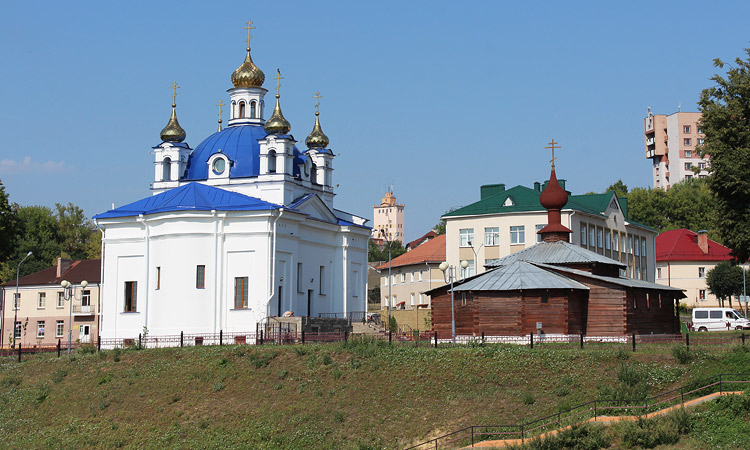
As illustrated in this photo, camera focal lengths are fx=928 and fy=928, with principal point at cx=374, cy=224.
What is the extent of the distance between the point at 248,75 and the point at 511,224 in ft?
65.2

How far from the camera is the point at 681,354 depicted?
29.1 metres

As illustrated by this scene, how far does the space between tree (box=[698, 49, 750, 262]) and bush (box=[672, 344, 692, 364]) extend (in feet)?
30.7

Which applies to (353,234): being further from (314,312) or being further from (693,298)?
(693,298)

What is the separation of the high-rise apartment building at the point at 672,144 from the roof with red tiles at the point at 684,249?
38.2 metres

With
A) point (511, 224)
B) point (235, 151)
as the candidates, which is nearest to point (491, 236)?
point (511, 224)

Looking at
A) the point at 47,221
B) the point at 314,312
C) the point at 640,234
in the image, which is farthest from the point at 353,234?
the point at 47,221

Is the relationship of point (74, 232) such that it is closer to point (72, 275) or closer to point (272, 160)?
point (72, 275)

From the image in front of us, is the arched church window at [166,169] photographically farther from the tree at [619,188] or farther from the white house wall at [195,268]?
the tree at [619,188]

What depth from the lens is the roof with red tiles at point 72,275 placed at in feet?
221

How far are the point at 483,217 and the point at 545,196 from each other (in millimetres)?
17212

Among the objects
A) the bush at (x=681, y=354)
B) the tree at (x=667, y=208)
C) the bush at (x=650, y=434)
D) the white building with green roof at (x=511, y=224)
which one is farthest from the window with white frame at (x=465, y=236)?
the tree at (x=667, y=208)

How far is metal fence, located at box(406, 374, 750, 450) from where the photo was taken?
2539cm

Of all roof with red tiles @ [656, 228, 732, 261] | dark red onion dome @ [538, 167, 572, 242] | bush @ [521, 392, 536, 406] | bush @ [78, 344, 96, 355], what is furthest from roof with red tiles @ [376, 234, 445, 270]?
bush @ [521, 392, 536, 406]

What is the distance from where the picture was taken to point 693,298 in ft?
250
